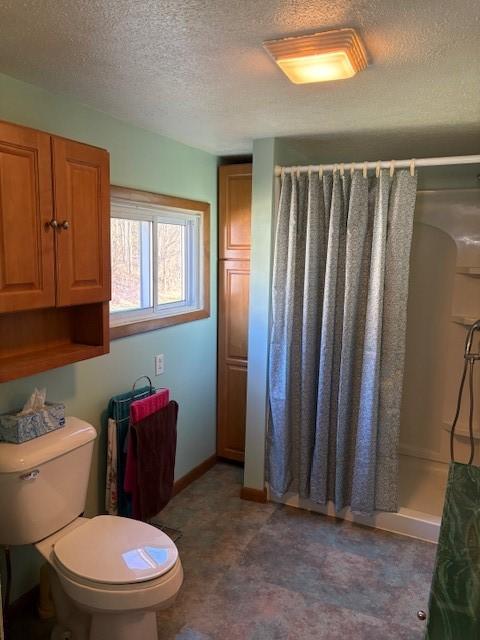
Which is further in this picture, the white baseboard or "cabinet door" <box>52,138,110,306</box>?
the white baseboard

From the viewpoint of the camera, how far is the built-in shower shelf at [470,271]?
321 cm

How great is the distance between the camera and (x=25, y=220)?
172cm

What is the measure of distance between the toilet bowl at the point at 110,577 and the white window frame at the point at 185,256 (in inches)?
40.4

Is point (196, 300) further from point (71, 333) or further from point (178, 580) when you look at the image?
point (178, 580)

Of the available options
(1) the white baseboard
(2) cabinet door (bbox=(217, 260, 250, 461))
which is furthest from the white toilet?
(2) cabinet door (bbox=(217, 260, 250, 461))

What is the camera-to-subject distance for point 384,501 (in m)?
2.75

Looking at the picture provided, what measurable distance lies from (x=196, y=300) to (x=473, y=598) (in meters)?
2.47

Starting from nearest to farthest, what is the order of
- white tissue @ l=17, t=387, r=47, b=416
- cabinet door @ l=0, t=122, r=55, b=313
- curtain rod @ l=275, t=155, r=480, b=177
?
cabinet door @ l=0, t=122, r=55, b=313 < white tissue @ l=17, t=387, r=47, b=416 < curtain rod @ l=275, t=155, r=480, b=177

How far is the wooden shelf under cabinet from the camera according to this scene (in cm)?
188

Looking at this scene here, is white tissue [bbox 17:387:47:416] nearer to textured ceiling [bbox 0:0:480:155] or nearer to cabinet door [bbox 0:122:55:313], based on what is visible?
cabinet door [bbox 0:122:55:313]

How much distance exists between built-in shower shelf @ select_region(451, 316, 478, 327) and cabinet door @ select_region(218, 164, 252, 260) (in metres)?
1.48

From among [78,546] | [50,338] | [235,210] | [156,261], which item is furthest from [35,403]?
[235,210]

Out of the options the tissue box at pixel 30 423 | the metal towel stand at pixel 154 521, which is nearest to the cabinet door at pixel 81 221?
the tissue box at pixel 30 423

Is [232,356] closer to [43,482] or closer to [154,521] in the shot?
[154,521]
